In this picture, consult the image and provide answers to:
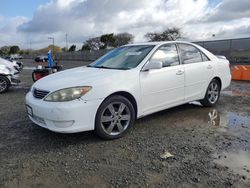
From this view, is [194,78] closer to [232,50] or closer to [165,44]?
[165,44]

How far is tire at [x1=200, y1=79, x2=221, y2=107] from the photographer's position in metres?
6.14

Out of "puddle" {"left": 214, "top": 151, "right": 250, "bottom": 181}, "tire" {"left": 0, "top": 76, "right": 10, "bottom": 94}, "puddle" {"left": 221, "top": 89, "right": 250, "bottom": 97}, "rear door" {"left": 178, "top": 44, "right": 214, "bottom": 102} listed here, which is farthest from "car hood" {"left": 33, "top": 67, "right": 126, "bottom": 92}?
Result: "tire" {"left": 0, "top": 76, "right": 10, "bottom": 94}

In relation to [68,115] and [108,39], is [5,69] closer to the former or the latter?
[68,115]

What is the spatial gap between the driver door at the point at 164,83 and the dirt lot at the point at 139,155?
16.5 inches

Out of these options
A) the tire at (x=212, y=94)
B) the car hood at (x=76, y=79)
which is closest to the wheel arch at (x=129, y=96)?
the car hood at (x=76, y=79)

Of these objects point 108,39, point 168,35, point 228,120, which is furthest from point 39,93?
point 108,39

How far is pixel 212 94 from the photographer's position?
625 centimetres

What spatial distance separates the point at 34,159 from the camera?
11.9 feet

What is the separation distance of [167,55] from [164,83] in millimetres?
649

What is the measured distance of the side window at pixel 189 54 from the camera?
218 inches

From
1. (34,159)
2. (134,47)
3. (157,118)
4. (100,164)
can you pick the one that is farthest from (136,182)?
(134,47)

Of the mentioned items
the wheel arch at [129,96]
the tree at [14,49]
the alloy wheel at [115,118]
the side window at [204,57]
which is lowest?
the alloy wheel at [115,118]

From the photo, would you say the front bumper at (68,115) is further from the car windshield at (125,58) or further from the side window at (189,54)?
the side window at (189,54)

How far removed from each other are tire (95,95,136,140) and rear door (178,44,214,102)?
1626 mm
